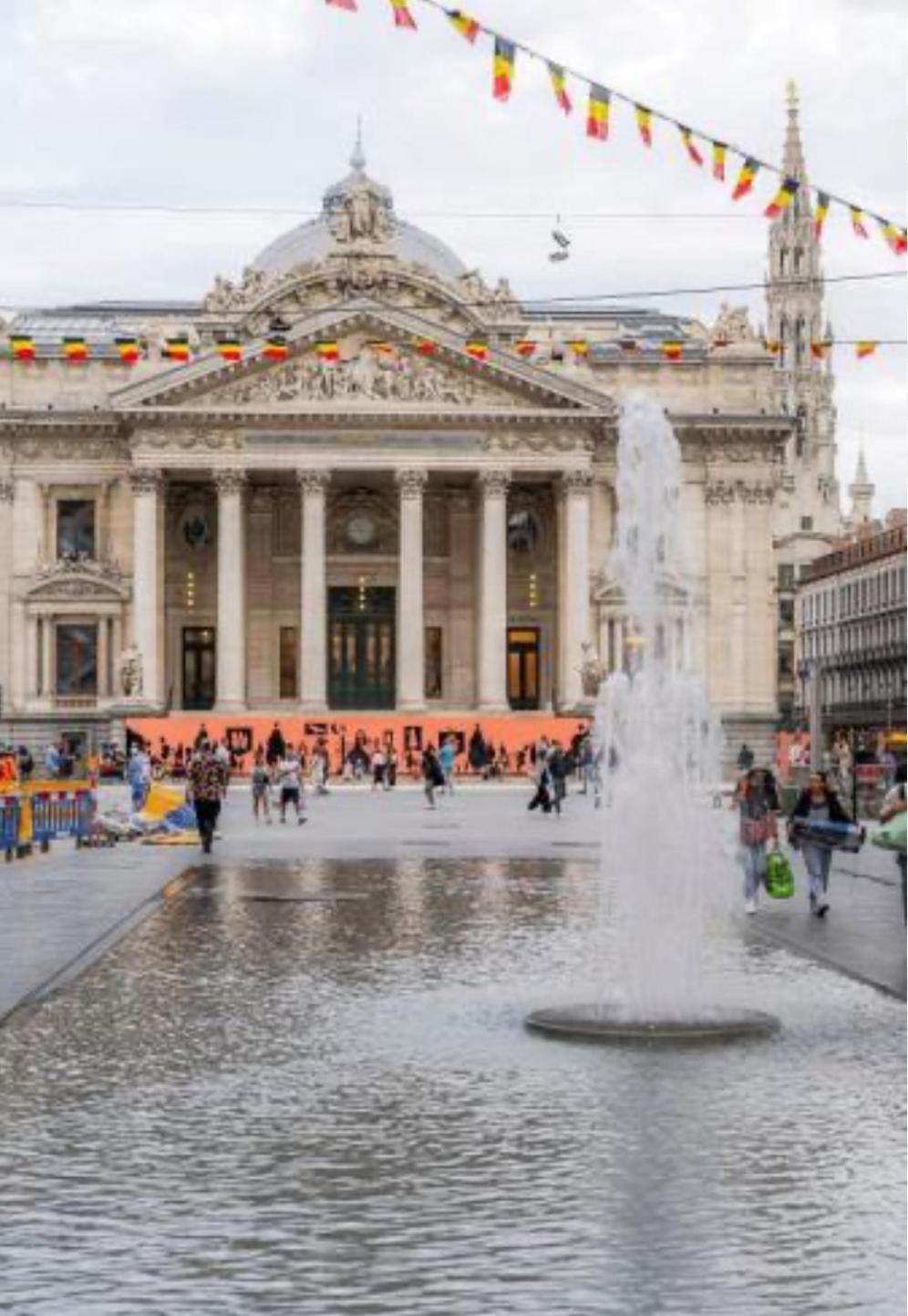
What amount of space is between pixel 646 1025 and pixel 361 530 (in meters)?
72.9

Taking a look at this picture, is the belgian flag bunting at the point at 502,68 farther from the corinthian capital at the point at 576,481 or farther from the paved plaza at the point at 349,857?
the corinthian capital at the point at 576,481

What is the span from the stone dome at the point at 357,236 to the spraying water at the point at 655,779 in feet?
225

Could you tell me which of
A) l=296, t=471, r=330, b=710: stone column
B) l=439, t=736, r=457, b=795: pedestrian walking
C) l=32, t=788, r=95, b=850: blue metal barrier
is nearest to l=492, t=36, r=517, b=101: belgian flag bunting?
l=32, t=788, r=95, b=850: blue metal barrier

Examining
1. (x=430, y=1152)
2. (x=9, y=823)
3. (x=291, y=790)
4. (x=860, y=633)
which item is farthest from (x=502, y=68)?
(x=860, y=633)

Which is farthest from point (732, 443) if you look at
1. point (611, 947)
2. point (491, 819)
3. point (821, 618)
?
point (611, 947)

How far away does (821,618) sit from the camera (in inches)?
5408

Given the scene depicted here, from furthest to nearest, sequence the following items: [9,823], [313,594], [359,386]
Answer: [359,386] < [313,594] < [9,823]

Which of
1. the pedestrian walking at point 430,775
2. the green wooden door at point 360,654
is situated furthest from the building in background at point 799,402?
the pedestrian walking at point 430,775

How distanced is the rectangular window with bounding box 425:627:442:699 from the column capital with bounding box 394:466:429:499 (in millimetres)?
6560

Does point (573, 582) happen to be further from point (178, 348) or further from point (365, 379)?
point (178, 348)

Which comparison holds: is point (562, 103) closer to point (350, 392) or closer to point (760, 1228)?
point (760, 1228)

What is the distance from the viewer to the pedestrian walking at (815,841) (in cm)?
2666

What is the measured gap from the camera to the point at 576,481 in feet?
278

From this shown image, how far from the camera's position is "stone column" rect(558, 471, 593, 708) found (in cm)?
8406
